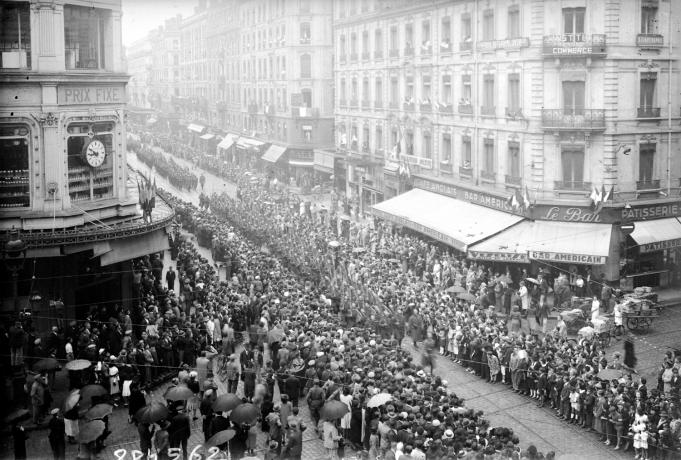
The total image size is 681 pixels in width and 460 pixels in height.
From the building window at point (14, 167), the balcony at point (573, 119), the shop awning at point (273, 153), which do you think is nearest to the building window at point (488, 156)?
the balcony at point (573, 119)

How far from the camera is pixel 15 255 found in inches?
963

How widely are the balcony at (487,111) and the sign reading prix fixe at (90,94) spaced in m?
Result: 20.7

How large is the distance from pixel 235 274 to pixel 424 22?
21.5 metres

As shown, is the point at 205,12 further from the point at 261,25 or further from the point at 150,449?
the point at 150,449

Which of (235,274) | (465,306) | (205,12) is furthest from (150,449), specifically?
(205,12)

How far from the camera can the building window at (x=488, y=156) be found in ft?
142

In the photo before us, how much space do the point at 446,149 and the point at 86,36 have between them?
24873 millimetres

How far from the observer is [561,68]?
3797 cm

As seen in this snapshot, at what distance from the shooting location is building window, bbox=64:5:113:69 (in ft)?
95.3

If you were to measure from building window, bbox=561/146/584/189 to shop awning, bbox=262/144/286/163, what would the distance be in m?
43.1

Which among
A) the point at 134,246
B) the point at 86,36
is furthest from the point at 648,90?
the point at 86,36

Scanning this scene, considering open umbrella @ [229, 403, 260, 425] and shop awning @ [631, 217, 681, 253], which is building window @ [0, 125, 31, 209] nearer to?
open umbrella @ [229, 403, 260, 425]

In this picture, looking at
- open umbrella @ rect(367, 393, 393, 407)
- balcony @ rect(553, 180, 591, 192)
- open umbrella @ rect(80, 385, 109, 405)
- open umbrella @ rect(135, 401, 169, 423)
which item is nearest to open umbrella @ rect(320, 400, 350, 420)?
open umbrella @ rect(367, 393, 393, 407)

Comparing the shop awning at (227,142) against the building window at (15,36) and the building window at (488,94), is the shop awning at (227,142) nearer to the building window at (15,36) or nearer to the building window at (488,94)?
the building window at (488,94)
